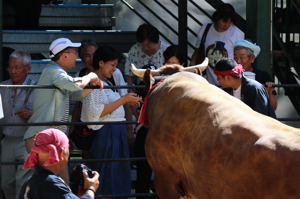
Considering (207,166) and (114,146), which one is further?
(114,146)

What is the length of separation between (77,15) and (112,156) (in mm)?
3593

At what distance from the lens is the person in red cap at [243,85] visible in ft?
24.9

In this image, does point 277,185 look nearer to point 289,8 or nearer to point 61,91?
point 61,91

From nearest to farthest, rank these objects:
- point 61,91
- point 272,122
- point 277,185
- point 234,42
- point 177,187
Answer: point 277,185, point 272,122, point 177,187, point 61,91, point 234,42

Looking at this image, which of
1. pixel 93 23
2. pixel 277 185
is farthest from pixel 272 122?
pixel 93 23

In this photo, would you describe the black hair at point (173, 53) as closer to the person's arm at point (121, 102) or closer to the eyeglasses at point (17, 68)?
the person's arm at point (121, 102)

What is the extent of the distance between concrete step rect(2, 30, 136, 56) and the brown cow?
353 centimetres

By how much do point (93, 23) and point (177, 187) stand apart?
4.81 meters

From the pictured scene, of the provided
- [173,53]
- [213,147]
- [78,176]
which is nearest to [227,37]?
[173,53]

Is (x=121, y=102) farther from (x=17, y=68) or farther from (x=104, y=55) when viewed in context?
(x=17, y=68)

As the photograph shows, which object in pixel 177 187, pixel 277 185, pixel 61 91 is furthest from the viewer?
pixel 61 91

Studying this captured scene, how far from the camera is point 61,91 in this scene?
302 inches

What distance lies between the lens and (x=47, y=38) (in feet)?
34.7

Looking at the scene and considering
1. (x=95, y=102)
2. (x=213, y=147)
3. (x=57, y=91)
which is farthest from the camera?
(x=95, y=102)
